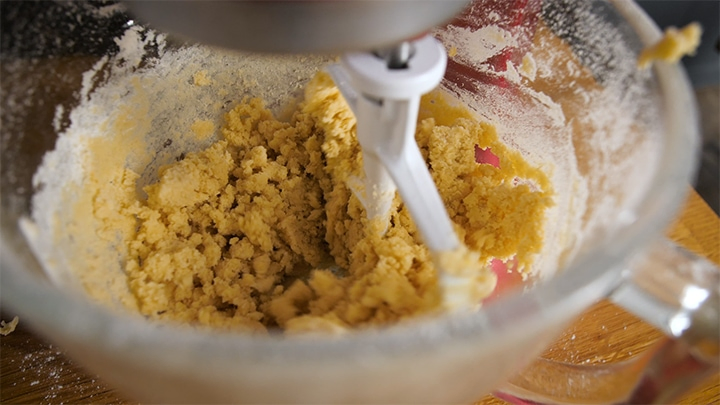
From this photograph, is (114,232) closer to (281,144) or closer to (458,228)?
(281,144)

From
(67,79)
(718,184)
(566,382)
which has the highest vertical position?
(67,79)

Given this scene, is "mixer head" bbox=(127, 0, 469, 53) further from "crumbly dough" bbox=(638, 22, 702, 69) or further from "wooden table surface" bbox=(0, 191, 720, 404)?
"wooden table surface" bbox=(0, 191, 720, 404)

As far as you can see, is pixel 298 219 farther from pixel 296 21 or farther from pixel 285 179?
pixel 296 21

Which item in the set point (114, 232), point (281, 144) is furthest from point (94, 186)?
point (281, 144)

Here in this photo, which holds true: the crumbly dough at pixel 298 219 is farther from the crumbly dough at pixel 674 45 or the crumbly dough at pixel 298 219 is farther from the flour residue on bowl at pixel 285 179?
the crumbly dough at pixel 674 45

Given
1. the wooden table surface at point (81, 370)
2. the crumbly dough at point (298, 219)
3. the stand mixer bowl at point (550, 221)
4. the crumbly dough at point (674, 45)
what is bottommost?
the wooden table surface at point (81, 370)

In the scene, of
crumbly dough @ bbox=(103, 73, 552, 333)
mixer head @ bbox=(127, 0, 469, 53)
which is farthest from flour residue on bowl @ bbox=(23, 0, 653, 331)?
mixer head @ bbox=(127, 0, 469, 53)

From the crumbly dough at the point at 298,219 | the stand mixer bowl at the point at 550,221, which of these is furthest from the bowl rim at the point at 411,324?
the crumbly dough at the point at 298,219
